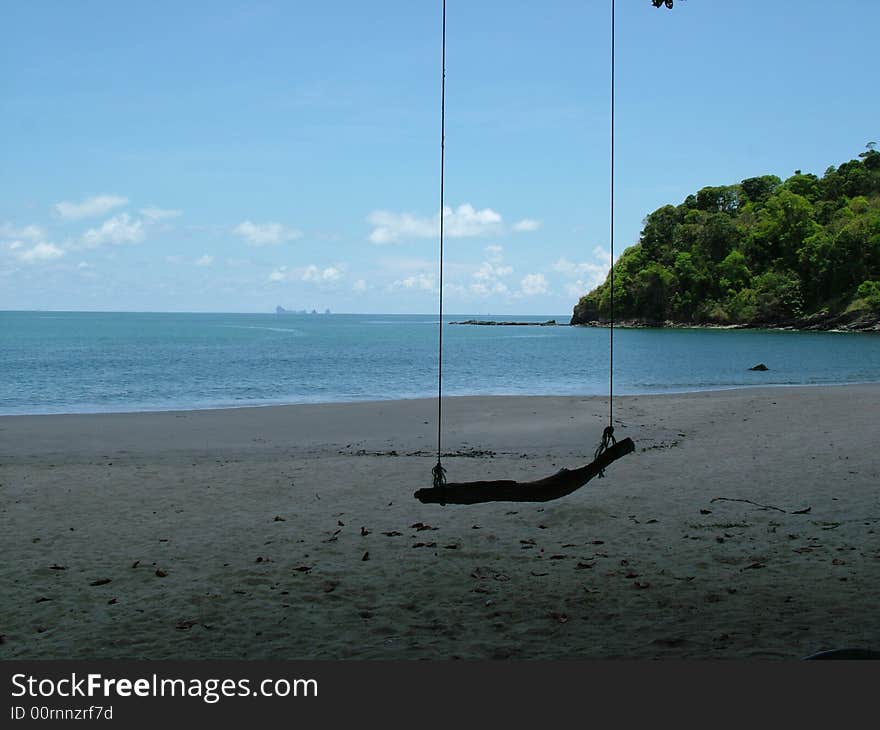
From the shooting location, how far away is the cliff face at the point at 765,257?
9069cm

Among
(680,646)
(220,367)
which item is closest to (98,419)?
(680,646)

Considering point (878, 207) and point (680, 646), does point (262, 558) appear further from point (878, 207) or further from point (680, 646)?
point (878, 207)

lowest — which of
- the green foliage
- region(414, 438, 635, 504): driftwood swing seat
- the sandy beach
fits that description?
the sandy beach

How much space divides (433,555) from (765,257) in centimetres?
10466

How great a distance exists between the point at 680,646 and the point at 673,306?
10852cm

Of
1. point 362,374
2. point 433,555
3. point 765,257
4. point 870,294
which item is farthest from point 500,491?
point 765,257

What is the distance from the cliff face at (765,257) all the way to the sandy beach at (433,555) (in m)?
87.6

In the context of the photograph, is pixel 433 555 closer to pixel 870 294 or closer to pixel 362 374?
pixel 362 374

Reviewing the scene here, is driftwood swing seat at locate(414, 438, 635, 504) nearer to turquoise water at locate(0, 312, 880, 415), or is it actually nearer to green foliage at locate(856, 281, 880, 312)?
turquoise water at locate(0, 312, 880, 415)

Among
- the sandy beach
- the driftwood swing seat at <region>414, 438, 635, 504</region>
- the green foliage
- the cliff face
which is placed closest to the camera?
the sandy beach

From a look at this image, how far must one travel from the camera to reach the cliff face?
9069 cm

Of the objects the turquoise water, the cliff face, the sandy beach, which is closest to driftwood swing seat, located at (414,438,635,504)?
the sandy beach

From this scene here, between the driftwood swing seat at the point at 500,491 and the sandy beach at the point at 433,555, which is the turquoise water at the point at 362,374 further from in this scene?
the driftwood swing seat at the point at 500,491

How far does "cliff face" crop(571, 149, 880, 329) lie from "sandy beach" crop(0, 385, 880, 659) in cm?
8760
